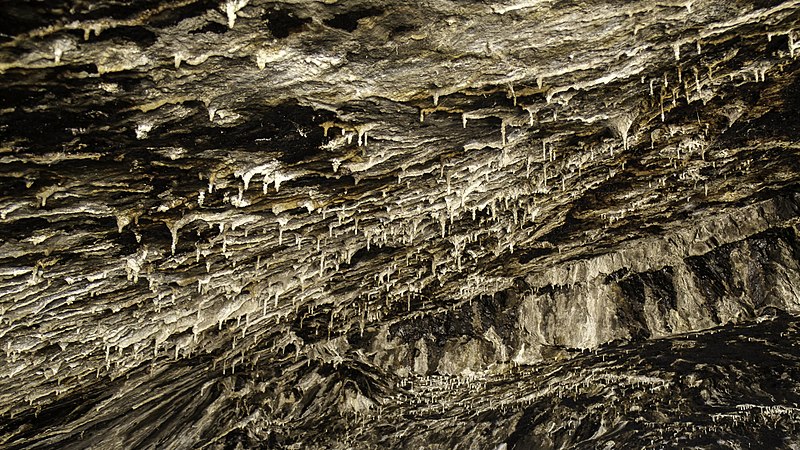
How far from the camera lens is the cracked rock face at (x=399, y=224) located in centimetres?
461

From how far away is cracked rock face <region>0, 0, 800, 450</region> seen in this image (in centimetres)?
461

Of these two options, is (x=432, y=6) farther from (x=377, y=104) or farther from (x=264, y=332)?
(x=264, y=332)

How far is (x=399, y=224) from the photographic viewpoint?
318 inches

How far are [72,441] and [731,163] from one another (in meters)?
11.9

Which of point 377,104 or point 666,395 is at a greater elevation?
point 377,104

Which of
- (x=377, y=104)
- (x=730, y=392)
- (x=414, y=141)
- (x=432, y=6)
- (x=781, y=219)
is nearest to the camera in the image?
(x=432, y=6)

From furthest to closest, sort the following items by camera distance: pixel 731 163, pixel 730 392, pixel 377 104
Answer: pixel 730 392 < pixel 731 163 < pixel 377 104

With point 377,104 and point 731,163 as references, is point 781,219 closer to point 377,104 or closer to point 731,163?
point 731,163

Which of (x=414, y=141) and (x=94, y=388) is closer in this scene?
(x=414, y=141)

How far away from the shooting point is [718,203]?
29.2 feet

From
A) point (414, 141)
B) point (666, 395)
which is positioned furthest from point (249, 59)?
point (666, 395)

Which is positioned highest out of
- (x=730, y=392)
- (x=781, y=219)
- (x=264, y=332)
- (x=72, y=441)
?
(x=781, y=219)

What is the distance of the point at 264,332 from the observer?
10492 millimetres

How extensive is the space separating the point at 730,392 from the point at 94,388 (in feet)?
36.0
